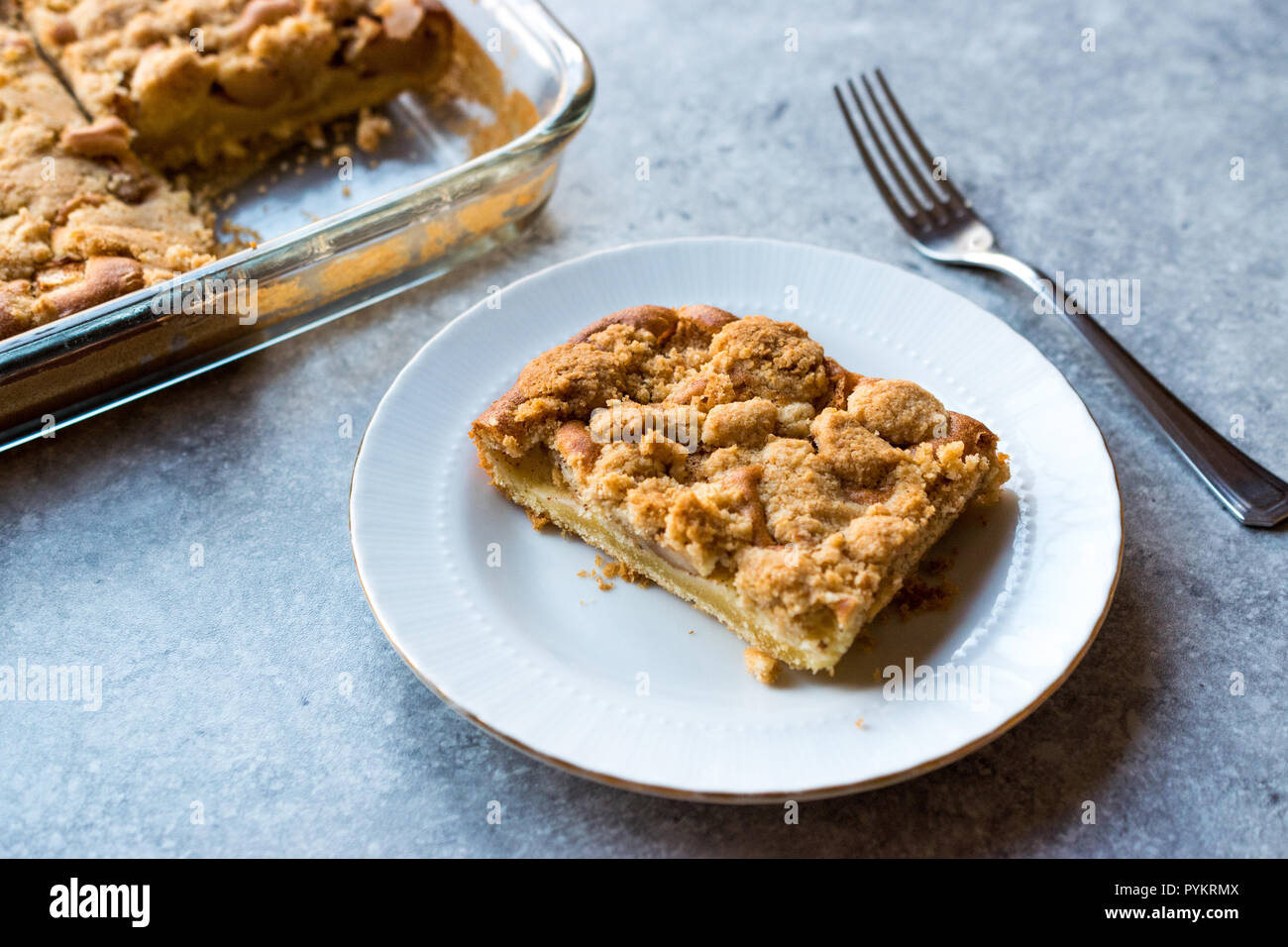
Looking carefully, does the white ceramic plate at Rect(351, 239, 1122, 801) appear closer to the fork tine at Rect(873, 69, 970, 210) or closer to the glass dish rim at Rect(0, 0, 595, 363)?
the glass dish rim at Rect(0, 0, 595, 363)

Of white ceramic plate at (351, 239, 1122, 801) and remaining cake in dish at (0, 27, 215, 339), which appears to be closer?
white ceramic plate at (351, 239, 1122, 801)

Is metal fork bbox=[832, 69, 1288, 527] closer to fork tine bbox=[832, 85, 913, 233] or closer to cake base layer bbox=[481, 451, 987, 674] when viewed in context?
fork tine bbox=[832, 85, 913, 233]

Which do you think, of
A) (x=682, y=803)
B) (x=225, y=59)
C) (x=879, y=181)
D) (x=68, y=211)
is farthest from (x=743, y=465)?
(x=225, y=59)

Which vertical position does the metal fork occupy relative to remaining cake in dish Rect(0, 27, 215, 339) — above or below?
above

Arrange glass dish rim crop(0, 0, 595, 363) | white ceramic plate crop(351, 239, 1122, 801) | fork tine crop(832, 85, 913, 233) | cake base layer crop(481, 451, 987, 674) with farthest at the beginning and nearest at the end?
fork tine crop(832, 85, 913, 233)
glass dish rim crop(0, 0, 595, 363)
cake base layer crop(481, 451, 987, 674)
white ceramic plate crop(351, 239, 1122, 801)

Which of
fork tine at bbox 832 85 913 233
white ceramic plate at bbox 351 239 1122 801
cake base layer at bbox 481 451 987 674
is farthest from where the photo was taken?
fork tine at bbox 832 85 913 233

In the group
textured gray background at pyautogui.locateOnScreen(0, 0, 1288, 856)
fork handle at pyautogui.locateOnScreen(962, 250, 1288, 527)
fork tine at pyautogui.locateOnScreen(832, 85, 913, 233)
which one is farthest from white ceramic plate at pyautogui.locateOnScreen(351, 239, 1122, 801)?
fork tine at pyautogui.locateOnScreen(832, 85, 913, 233)

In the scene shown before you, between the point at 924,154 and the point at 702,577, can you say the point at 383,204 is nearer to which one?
the point at 702,577
